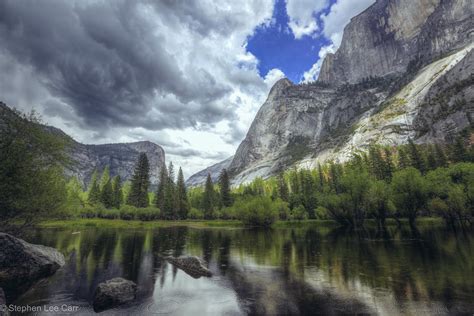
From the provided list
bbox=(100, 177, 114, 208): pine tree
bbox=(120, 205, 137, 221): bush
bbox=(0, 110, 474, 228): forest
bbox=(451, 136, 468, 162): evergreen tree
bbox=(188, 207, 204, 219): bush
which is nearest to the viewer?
bbox=(0, 110, 474, 228): forest

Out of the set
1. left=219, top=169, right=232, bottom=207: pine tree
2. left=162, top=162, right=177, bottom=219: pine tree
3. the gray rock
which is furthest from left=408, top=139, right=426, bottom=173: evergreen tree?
the gray rock

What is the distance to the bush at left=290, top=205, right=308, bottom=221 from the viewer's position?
9281 cm

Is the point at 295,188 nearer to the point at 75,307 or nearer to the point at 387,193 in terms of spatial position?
the point at 387,193

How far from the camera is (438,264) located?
71.7 ft

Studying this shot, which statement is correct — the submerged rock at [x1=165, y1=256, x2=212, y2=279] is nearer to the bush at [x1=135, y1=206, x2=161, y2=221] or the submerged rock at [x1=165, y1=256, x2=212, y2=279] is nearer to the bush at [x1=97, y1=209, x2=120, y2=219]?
the bush at [x1=135, y1=206, x2=161, y2=221]

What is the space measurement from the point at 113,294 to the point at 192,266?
31.0 ft

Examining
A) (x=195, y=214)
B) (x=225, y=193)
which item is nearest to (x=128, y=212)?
(x=195, y=214)

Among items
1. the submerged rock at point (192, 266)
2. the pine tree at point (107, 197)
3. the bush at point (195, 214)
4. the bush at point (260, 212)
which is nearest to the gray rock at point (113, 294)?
the submerged rock at point (192, 266)

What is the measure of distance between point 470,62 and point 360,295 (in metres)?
196

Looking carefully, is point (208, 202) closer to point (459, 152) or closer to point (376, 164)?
point (376, 164)

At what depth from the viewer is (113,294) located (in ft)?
47.0

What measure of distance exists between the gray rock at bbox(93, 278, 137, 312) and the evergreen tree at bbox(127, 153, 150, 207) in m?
83.7

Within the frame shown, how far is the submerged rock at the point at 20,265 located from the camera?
58.7ft

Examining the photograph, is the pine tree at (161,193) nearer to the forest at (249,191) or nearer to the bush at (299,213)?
the forest at (249,191)
